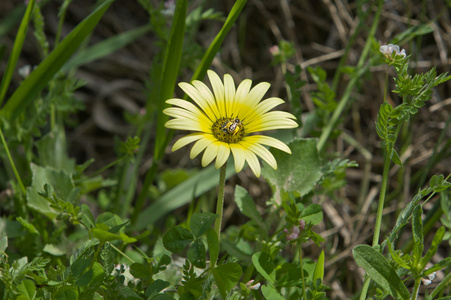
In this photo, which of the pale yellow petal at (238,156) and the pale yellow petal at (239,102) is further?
the pale yellow petal at (239,102)

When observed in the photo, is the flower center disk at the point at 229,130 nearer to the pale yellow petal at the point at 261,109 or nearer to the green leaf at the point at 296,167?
the pale yellow petal at the point at 261,109

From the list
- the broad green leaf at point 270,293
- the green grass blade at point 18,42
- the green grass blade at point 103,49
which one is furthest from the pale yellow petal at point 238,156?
the green grass blade at point 103,49

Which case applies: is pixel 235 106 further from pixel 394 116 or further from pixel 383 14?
pixel 383 14

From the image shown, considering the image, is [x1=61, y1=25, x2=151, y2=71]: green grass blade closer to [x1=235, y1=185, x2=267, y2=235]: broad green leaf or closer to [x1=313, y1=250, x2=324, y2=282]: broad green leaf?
[x1=235, y1=185, x2=267, y2=235]: broad green leaf

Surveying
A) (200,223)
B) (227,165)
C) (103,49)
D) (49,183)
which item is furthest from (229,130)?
(103,49)

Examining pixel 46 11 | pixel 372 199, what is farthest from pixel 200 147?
pixel 46 11

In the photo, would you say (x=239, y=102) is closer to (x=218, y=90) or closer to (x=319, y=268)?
(x=218, y=90)
